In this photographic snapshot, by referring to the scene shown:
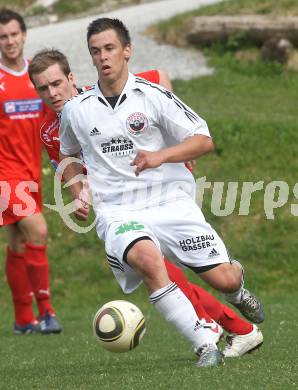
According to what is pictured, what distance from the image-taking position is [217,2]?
23172 millimetres

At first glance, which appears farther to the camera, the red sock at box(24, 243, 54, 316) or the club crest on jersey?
the red sock at box(24, 243, 54, 316)

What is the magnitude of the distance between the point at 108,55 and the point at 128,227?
110 centimetres

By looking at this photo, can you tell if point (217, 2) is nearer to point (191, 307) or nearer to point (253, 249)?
point (253, 249)

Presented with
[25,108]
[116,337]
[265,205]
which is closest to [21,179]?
[25,108]

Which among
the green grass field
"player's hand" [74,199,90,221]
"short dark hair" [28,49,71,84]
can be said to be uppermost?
"short dark hair" [28,49,71,84]

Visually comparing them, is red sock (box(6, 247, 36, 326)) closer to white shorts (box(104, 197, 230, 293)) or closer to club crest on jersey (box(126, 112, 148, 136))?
white shorts (box(104, 197, 230, 293))

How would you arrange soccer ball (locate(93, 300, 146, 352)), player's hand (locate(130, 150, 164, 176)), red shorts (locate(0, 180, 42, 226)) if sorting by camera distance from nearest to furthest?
player's hand (locate(130, 150, 164, 176))
soccer ball (locate(93, 300, 146, 352))
red shorts (locate(0, 180, 42, 226))

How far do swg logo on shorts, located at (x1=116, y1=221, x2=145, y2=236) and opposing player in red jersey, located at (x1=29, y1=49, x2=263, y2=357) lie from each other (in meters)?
0.76

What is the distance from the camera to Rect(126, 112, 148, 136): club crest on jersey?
798cm

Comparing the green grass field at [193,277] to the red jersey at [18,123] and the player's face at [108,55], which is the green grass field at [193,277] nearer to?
the red jersey at [18,123]

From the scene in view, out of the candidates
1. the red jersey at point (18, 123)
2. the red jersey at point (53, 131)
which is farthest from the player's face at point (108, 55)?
the red jersey at point (18, 123)

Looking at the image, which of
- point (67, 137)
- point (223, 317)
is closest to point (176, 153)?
point (67, 137)

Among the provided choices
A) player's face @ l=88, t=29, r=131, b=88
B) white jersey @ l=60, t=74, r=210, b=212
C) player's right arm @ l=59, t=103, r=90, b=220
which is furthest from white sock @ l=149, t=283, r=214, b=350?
player's face @ l=88, t=29, r=131, b=88

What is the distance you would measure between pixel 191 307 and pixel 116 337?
50 cm
